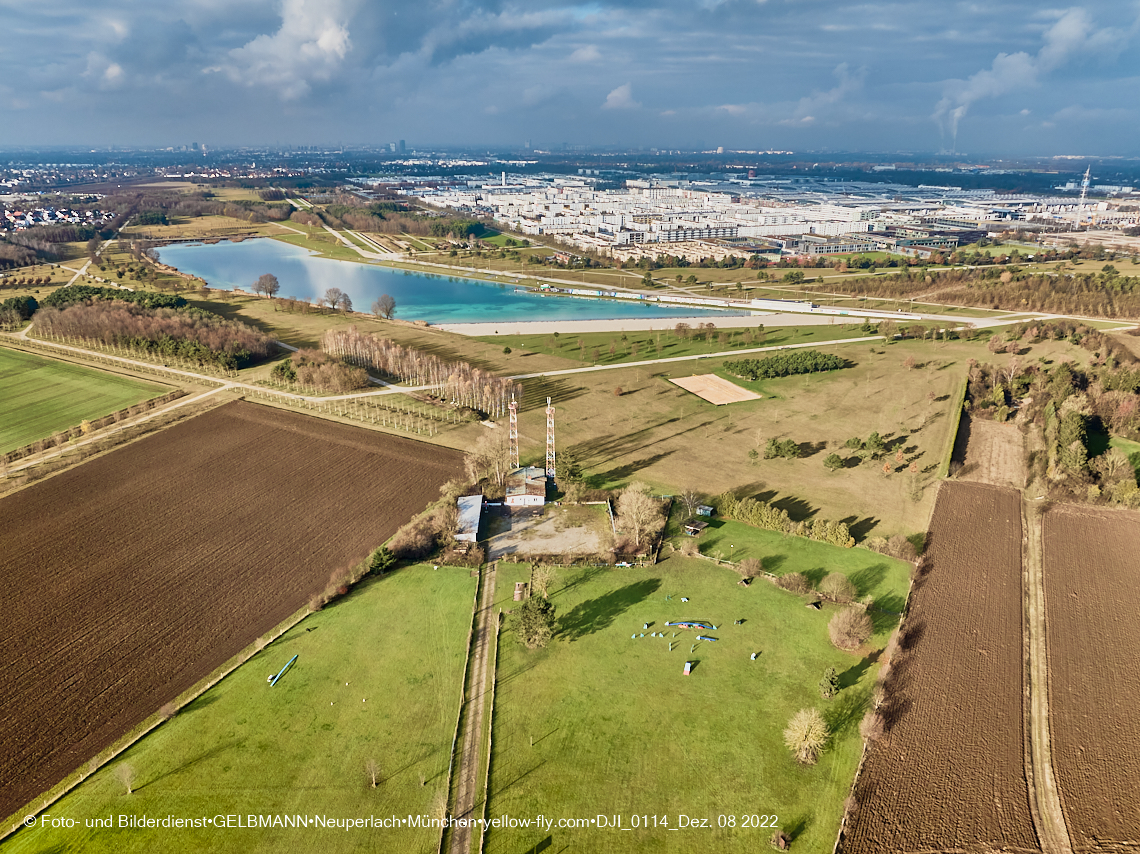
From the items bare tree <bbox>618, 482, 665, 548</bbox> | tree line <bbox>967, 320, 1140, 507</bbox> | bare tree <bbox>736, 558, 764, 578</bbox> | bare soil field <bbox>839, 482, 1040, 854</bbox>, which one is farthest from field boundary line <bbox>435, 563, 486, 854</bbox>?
tree line <bbox>967, 320, 1140, 507</bbox>

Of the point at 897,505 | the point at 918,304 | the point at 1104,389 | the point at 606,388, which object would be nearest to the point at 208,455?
the point at 606,388

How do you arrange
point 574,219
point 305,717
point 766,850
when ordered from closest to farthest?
point 766,850 < point 305,717 < point 574,219

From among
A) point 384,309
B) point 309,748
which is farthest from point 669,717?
point 384,309

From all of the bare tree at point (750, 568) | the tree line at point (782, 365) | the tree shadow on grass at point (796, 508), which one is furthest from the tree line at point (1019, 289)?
the bare tree at point (750, 568)

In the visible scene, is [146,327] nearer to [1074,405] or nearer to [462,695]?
[462,695]

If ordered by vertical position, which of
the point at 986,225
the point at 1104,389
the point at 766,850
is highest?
the point at 986,225

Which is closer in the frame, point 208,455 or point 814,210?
point 208,455

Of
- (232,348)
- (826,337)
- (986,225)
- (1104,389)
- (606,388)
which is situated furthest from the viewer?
(986,225)

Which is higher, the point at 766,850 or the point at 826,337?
the point at 826,337

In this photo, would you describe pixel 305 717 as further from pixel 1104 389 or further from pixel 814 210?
pixel 814 210
